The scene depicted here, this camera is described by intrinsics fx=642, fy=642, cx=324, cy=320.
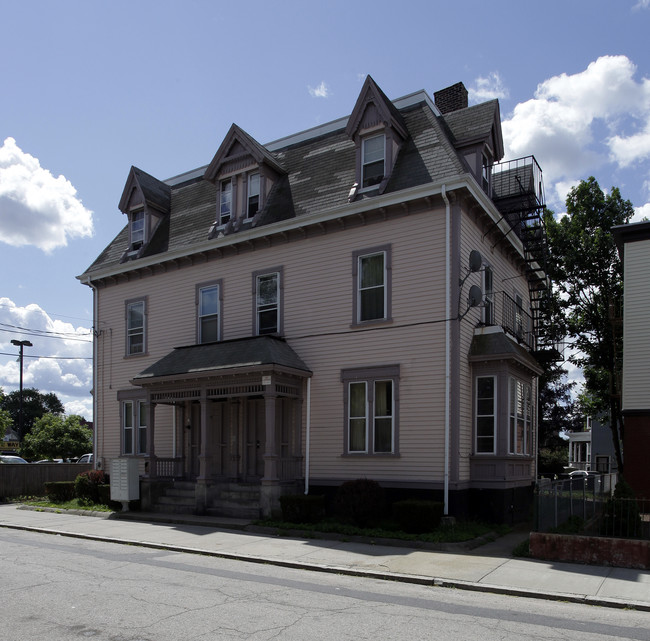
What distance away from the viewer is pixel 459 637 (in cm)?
691

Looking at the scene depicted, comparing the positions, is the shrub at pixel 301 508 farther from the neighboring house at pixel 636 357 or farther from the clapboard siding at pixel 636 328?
the clapboard siding at pixel 636 328

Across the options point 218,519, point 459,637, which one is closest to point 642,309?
point 218,519

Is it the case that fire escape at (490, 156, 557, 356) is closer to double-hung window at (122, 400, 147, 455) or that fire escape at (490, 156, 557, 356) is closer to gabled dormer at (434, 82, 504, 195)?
gabled dormer at (434, 82, 504, 195)

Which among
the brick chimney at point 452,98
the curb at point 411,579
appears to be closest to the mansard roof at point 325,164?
the brick chimney at point 452,98

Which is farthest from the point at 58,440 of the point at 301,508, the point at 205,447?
the point at 301,508

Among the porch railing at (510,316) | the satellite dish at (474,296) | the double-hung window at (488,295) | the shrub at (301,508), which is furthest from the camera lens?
the porch railing at (510,316)

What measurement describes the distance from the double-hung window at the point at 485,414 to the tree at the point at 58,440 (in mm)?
29159

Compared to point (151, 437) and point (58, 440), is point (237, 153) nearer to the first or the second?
point (151, 437)

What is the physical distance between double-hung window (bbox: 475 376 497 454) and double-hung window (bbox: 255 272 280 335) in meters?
6.03

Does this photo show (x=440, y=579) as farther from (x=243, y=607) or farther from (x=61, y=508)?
(x=61, y=508)

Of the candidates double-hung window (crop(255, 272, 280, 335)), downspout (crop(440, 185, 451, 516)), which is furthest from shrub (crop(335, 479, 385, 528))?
double-hung window (crop(255, 272, 280, 335))

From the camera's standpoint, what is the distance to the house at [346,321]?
52.1 ft

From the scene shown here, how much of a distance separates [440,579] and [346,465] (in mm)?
6705

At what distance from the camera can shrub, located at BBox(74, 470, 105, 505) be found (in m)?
20.4
